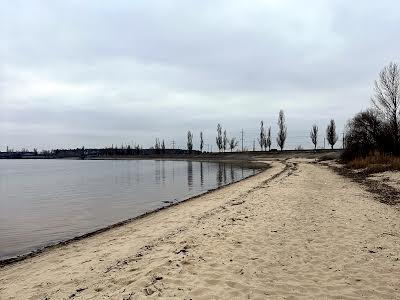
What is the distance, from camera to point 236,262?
328 inches

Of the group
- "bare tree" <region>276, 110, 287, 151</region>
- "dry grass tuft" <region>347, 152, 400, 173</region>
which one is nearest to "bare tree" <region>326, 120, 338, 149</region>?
"bare tree" <region>276, 110, 287, 151</region>

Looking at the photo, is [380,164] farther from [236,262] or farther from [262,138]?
[262,138]

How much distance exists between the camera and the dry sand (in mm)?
6797

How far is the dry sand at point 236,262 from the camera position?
6.80 metres

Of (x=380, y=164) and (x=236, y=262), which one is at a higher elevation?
(x=380, y=164)

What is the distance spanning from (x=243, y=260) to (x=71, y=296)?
346 cm

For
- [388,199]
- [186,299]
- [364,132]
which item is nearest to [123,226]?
[186,299]

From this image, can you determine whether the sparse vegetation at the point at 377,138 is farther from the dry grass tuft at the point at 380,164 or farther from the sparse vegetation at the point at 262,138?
the sparse vegetation at the point at 262,138

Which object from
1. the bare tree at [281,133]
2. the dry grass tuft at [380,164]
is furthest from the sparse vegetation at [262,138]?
the dry grass tuft at [380,164]

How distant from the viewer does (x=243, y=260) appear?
334 inches

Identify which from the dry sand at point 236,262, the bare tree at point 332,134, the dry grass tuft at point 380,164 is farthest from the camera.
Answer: the bare tree at point 332,134

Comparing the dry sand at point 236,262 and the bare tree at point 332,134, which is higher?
the bare tree at point 332,134

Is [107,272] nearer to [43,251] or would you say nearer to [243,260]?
[243,260]

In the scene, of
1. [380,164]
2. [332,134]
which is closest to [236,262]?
[380,164]
